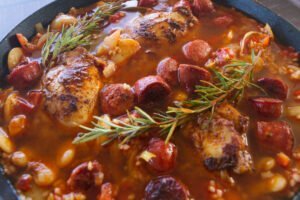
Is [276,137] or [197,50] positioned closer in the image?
[276,137]

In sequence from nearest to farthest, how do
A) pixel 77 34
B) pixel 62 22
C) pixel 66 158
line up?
1. pixel 66 158
2. pixel 77 34
3. pixel 62 22

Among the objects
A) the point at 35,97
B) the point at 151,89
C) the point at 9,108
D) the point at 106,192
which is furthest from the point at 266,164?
the point at 9,108

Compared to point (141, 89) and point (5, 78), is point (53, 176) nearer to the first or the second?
point (141, 89)

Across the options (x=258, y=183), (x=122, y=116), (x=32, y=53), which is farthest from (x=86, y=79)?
(x=258, y=183)

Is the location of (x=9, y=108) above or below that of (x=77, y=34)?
below

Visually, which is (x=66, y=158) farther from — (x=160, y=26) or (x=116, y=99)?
(x=160, y=26)

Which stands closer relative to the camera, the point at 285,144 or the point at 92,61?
the point at 285,144

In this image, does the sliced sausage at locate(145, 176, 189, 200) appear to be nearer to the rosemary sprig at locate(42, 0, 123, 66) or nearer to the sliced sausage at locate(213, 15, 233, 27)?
the rosemary sprig at locate(42, 0, 123, 66)
